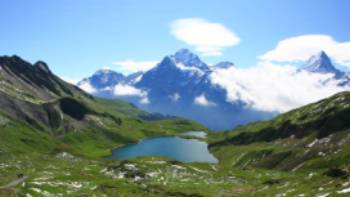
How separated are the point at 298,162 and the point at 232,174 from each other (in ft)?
110

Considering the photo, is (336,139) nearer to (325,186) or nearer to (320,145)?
(320,145)

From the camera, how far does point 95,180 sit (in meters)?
138

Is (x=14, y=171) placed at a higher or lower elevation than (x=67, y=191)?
higher

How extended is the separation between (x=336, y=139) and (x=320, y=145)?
298 inches

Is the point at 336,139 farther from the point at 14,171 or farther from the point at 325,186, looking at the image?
the point at 14,171

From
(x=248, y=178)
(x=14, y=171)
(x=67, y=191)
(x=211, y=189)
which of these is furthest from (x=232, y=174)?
(x=14, y=171)

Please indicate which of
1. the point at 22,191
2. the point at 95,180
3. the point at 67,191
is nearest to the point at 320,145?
the point at 95,180

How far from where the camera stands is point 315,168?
486 ft

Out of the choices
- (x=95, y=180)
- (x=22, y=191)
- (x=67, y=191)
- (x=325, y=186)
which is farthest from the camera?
(x=95, y=180)

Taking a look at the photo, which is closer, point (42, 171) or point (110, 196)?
point (110, 196)

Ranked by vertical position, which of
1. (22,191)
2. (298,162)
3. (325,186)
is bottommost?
(325,186)

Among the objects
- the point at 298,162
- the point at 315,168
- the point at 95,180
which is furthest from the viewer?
the point at 298,162

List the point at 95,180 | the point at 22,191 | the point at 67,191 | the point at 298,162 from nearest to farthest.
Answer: the point at 22,191 → the point at 67,191 → the point at 95,180 → the point at 298,162

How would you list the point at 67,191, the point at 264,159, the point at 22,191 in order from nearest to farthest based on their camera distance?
1. the point at 22,191
2. the point at 67,191
3. the point at 264,159
